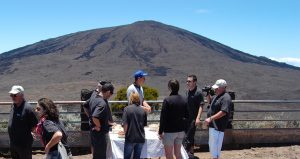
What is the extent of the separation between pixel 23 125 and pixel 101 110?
114 cm

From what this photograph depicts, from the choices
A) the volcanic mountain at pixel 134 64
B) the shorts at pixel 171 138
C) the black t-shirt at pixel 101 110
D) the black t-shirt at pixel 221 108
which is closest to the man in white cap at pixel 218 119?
the black t-shirt at pixel 221 108

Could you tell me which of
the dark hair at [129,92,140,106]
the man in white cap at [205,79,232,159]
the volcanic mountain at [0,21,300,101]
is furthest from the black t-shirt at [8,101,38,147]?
the volcanic mountain at [0,21,300,101]

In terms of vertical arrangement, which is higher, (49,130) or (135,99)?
(135,99)

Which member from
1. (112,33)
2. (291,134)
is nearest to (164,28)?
(112,33)

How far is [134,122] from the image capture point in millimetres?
7582

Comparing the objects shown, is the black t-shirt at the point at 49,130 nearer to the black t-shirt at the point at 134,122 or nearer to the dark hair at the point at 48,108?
the dark hair at the point at 48,108

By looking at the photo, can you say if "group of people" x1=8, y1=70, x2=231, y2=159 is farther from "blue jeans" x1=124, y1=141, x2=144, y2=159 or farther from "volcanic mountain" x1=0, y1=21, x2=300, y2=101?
"volcanic mountain" x1=0, y1=21, x2=300, y2=101

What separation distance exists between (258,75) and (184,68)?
14.8 meters

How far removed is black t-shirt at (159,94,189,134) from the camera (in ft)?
25.5

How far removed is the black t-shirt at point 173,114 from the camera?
7.76m

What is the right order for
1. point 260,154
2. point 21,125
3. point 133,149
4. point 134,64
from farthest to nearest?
point 134,64 < point 260,154 < point 133,149 < point 21,125

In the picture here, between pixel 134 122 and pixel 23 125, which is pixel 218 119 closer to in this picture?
pixel 134 122

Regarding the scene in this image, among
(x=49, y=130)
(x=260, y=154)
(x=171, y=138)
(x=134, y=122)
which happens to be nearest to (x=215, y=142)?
(x=171, y=138)

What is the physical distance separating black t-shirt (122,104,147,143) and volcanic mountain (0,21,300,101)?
50.6 m
